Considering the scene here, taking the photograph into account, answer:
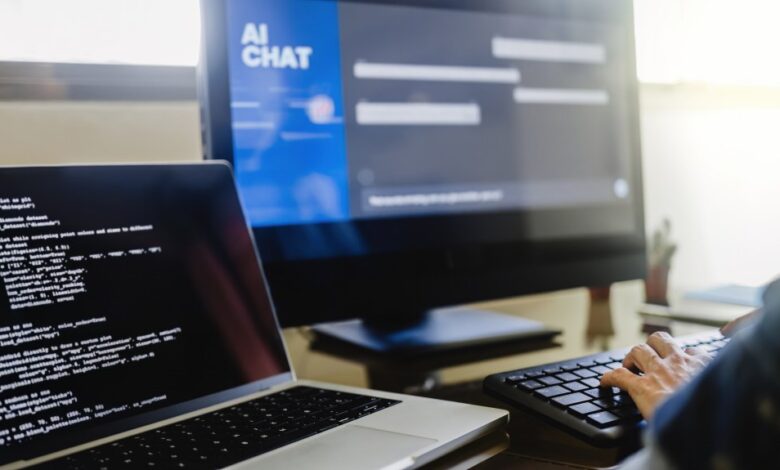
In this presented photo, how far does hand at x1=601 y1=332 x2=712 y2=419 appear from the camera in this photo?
62 centimetres

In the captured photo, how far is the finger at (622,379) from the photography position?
0.64m

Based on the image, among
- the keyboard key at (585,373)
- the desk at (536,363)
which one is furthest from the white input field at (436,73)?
the keyboard key at (585,373)

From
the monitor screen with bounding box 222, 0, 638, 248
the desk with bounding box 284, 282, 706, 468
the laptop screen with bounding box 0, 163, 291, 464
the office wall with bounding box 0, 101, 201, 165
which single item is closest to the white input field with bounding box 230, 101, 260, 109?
the monitor screen with bounding box 222, 0, 638, 248

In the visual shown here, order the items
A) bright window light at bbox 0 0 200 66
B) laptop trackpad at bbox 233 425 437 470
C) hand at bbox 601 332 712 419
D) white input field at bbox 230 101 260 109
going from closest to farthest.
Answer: laptop trackpad at bbox 233 425 437 470, hand at bbox 601 332 712 419, white input field at bbox 230 101 260 109, bright window light at bbox 0 0 200 66

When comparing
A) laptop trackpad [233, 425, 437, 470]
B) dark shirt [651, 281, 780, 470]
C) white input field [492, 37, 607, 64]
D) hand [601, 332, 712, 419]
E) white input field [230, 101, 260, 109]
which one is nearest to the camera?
dark shirt [651, 281, 780, 470]

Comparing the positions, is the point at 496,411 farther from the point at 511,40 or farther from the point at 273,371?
the point at 511,40

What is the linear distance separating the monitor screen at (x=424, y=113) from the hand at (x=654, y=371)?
0.42 metres

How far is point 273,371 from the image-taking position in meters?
0.75

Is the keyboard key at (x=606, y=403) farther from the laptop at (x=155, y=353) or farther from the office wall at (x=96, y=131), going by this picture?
the office wall at (x=96, y=131)

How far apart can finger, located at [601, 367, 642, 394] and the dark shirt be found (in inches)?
11.6

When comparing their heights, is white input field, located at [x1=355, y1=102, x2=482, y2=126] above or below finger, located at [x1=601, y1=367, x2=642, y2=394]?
above

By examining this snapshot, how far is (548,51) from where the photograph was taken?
3.84ft

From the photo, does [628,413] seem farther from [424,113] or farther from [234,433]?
[424,113]

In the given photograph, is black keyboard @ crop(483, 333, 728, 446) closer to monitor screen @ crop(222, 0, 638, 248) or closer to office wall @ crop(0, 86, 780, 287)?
monitor screen @ crop(222, 0, 638, 248)
